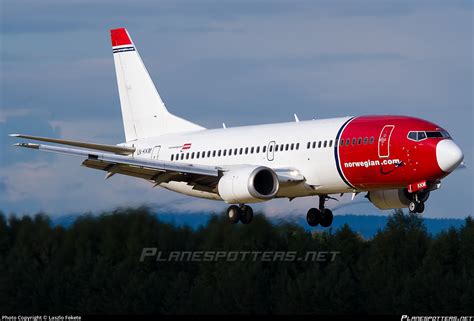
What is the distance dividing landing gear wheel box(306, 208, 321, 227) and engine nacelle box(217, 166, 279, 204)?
5.02m

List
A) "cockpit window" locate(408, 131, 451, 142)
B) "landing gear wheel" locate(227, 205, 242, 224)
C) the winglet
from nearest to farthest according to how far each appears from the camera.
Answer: "cockpit window" locate(408, 131, 451, 142)
"landing gear wheel" locate(227, 205, 242, 224)
the winglet

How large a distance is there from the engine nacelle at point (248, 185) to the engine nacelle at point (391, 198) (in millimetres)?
5547

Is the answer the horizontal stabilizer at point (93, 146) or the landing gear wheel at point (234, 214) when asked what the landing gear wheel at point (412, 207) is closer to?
the landing gear wheel at point (234, 214)

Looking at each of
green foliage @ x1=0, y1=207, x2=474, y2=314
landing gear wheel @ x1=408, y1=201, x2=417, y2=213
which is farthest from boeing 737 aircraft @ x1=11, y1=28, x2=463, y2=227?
green foliage @ x1=0, y1=207, x2=474, y2=314

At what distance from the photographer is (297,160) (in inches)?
2424

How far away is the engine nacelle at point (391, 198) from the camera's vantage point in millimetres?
63438

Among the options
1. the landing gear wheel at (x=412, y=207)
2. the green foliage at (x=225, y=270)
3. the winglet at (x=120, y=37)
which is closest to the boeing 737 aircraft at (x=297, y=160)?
the landing gear wheel at (x=412, y=207)

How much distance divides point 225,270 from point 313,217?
56.3 ft

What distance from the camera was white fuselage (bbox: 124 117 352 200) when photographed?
60719mm

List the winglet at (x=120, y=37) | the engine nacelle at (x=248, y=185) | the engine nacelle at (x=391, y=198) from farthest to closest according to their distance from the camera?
1. the winglet at (x=120, y=37)
2. the engine nacelle at (x=391, y=198)
3. the engine nacelle at (x=248, y=185)

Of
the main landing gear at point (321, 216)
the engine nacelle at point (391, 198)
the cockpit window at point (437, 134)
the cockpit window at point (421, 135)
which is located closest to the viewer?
the cockpit window at point (421, 135)

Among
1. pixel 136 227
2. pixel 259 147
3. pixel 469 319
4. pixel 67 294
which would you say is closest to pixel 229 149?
pixel 259 147

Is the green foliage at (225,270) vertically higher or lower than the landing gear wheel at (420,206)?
lower

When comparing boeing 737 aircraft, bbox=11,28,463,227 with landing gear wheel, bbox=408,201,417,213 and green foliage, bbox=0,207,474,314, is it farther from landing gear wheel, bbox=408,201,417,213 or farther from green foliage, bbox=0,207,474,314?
green foliage, bbox=0,207,474,314
